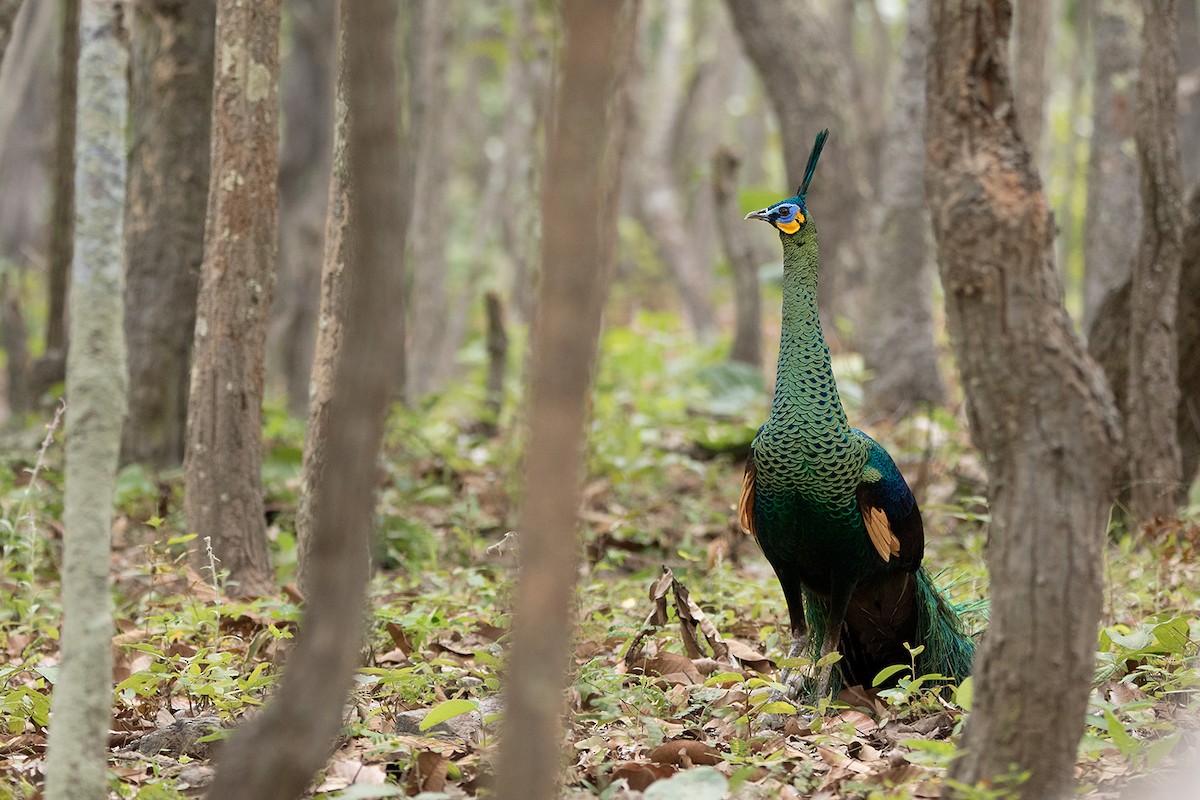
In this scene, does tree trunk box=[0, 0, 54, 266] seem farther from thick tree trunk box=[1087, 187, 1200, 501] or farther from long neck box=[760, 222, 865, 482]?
long neck box=[760, 222, 865, 482]

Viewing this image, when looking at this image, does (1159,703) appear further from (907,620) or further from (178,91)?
(178,91)

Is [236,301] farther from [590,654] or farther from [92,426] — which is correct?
[92,426]

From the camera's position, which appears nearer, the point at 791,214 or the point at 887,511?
the point at 887,511

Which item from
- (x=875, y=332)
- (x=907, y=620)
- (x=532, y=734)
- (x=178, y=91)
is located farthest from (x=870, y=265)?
(x=532, y=734)

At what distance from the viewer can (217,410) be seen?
15.9 feet

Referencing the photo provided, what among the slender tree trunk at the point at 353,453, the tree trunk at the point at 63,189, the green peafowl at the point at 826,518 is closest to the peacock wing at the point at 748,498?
the green peafowl at the point at 826,518

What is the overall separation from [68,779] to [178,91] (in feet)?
16.2

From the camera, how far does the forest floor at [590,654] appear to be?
3146mm

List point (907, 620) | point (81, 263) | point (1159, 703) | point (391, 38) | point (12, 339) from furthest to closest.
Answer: point (12, 339) < point (907, 620) < point (1159, 703) < point (81, 263) < point (391, 38)

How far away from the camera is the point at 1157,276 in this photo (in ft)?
18.5

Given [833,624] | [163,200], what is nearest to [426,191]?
[163,200]

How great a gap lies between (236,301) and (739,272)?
542 centimetres

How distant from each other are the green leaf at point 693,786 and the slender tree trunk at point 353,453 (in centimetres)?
89

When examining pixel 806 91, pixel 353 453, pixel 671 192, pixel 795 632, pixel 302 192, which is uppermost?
pixel 806 91
